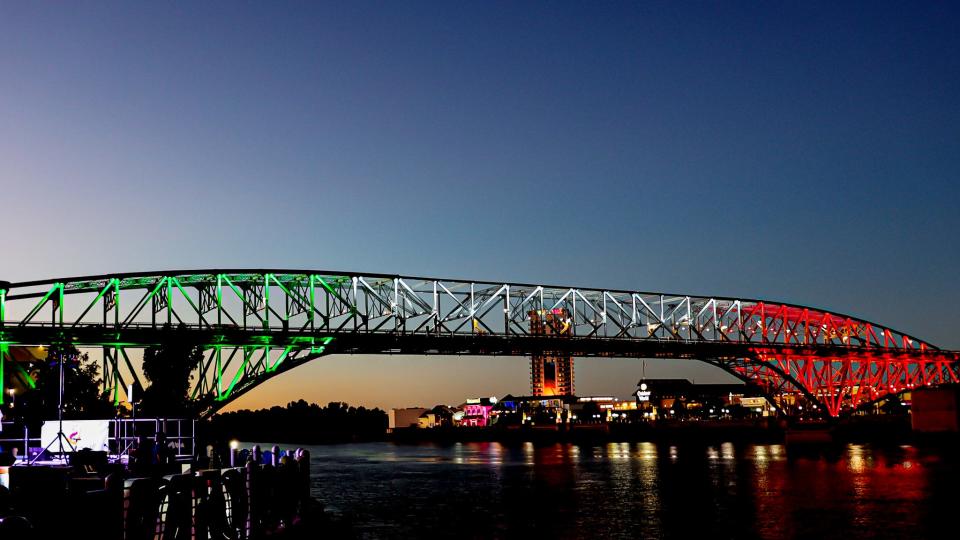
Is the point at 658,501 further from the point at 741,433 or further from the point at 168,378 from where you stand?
the point at 741,433

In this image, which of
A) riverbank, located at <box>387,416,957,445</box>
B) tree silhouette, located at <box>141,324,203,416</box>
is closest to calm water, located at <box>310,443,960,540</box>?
tree silhouette, located at <box>141,324,203,416</box>

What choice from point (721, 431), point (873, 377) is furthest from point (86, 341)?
point (721, 431)

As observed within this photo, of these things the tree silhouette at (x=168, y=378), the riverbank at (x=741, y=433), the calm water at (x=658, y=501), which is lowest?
the riverbank at (x=741, y=433)

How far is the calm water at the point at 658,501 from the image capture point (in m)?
31.4

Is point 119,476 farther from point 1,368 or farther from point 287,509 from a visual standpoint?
point 1,368

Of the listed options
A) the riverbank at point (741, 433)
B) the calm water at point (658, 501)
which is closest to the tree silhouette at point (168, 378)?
the calm water at point (658, 501)

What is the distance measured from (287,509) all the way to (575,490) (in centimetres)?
2386

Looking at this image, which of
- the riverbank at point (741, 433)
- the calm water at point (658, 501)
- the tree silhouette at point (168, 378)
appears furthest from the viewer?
the riverbank at point (741, 433)

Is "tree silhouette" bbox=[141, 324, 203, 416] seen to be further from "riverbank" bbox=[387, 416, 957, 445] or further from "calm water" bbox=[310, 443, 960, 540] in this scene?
"riverbank" bbox=[387, 416, 957, 445]

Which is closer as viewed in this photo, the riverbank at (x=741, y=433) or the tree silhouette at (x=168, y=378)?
the tree silhouette at (x=168, y=378)

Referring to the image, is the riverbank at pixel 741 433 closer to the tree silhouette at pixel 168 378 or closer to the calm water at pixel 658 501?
the calm water at pixel 658 501

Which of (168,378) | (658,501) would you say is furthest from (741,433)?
(658,501)

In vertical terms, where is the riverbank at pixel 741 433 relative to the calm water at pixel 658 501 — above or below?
below

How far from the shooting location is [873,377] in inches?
5010
